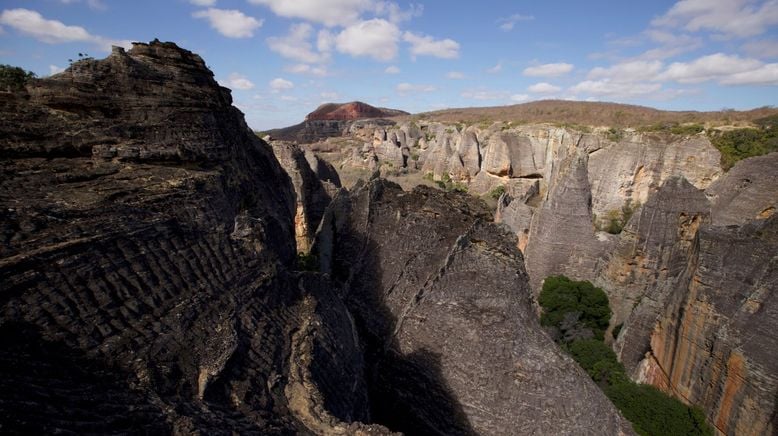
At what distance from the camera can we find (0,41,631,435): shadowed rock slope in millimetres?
3277

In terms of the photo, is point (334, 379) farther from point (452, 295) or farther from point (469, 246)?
point (469, 246)

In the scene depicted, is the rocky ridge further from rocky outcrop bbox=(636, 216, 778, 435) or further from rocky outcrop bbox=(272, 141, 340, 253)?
rocky outcrop bbox=(272, 141, 340, 253)

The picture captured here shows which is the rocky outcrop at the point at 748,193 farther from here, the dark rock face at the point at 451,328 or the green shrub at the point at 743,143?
the dark rock face at the point at 451,328

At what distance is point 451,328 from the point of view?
23.4ft

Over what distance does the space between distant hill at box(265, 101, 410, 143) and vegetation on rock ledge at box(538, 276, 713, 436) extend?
2814 inches

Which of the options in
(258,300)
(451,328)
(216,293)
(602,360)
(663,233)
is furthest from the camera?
(663,233)

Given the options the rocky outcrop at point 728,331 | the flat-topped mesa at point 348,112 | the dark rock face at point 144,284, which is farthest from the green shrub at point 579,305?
the flat-topped mesa at point 348,112

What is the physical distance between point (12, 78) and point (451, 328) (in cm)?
734

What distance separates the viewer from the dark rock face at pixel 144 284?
123 inches

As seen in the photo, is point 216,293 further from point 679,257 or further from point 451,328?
point 679,257

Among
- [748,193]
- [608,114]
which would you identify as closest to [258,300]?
[748,193]

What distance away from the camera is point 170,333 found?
150 inches

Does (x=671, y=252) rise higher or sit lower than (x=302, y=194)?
lower

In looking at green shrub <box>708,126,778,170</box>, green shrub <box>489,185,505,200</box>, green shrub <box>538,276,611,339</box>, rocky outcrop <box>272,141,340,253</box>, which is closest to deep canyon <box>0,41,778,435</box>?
green shrub <box>538,276,611,339</box>
